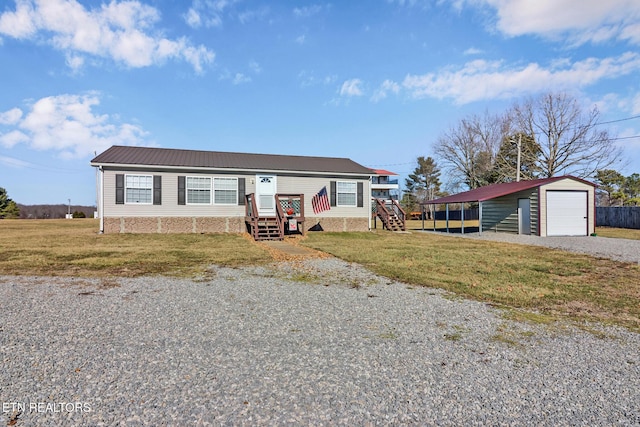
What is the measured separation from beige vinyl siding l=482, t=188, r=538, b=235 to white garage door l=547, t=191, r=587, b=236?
614mm

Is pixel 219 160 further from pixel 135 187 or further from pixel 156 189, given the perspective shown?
pixel 135 187

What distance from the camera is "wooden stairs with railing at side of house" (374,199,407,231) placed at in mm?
21719

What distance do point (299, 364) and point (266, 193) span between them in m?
15.8

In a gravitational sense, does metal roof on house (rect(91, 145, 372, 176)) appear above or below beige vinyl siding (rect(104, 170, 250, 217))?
above

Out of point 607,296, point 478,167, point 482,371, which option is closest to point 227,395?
point 482,371

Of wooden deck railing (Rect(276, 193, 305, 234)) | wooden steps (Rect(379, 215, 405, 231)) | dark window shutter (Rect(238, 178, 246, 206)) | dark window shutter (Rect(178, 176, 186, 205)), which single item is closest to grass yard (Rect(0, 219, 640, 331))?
wooden deck railing (Rect(276, 193, 305, 234))

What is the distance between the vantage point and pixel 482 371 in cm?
314

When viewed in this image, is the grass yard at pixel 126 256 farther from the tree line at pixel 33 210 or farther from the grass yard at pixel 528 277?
the tree line at pixel 33 210

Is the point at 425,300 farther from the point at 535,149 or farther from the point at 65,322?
the point at 535,149

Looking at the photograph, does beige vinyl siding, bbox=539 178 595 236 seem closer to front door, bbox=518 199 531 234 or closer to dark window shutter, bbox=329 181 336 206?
front door, bbox=518 199 531 234

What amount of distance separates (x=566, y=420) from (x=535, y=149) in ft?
120

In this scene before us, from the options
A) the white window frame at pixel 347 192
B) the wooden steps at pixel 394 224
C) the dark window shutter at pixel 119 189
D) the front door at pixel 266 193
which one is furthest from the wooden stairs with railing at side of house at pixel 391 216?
the dark window shutter at pixel 119 189

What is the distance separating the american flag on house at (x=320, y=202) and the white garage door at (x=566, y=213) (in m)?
10.6

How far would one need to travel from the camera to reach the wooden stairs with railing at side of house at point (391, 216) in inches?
855
